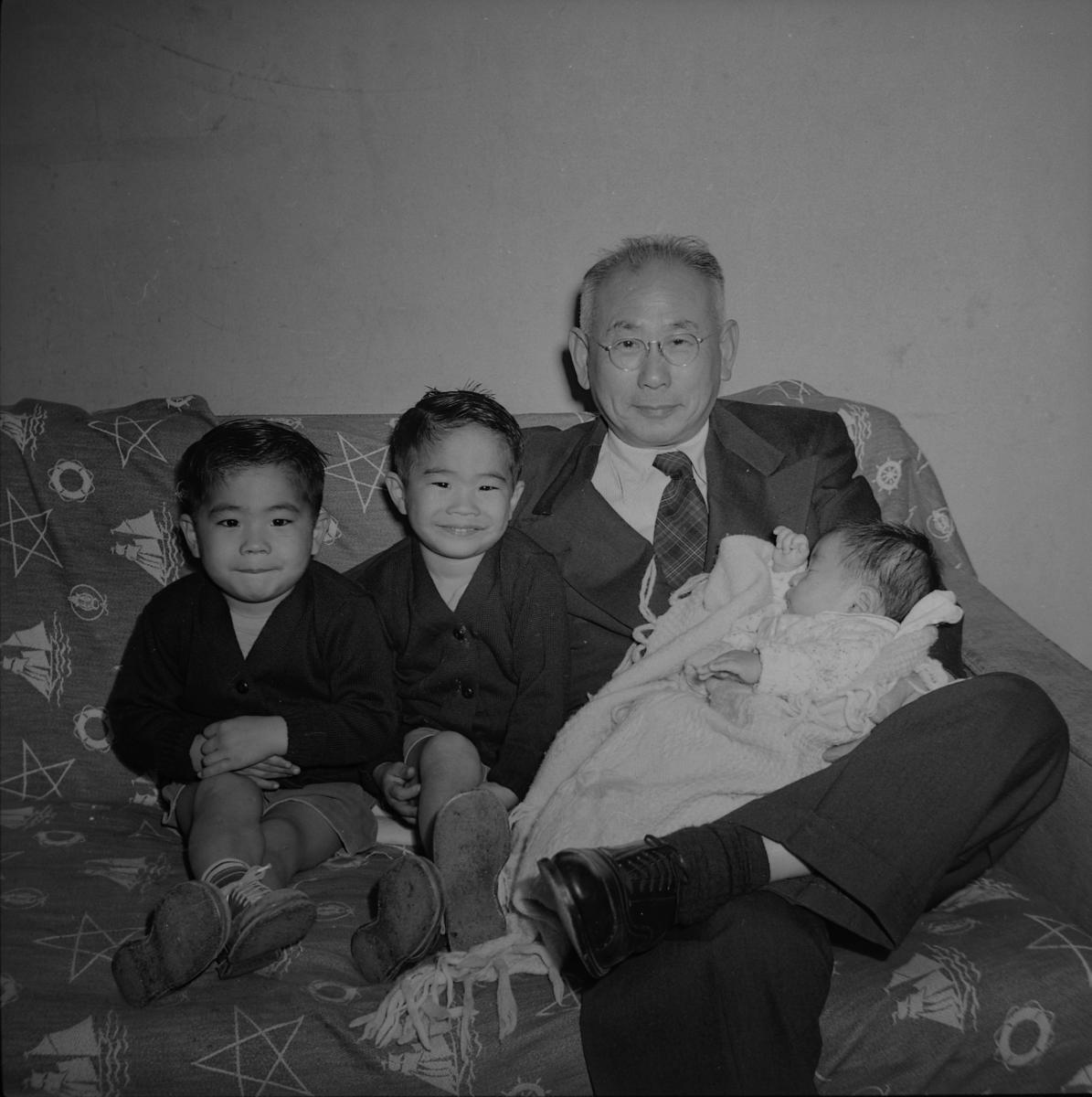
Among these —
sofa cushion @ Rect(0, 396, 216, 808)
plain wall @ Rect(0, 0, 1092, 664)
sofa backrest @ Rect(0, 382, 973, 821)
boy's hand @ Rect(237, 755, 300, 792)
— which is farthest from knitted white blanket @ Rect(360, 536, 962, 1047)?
plain wall @ Rect(0, 0, 1092, 664)

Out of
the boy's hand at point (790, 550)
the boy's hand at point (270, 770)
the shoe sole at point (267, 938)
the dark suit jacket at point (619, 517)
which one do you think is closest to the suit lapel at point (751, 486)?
the dark suit jacket at point (619, 517)

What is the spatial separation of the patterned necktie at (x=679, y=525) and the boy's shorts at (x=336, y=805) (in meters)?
0.77

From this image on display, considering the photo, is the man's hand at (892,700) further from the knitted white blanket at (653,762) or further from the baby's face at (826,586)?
the baby's face at (826,586)

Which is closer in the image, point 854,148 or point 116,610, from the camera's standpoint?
point 116,610

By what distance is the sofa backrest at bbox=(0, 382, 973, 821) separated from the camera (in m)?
1.92

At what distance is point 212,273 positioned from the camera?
2406 mm

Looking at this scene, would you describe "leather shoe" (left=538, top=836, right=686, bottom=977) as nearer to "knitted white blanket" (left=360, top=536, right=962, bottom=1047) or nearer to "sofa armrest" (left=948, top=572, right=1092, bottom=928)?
"knitted white blanket" (left=360, top=536, right=962, bottom=1047)

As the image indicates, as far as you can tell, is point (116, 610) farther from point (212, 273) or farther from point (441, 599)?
point (212, 273)

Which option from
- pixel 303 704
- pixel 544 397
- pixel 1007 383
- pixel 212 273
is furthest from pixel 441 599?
pixel 1007 383

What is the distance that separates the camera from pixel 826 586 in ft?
5.52

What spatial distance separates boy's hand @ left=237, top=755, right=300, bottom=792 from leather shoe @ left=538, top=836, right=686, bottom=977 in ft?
2.22

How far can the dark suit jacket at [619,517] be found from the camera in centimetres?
195

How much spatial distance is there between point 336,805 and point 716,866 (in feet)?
2.53

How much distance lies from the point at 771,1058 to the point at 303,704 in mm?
1000
